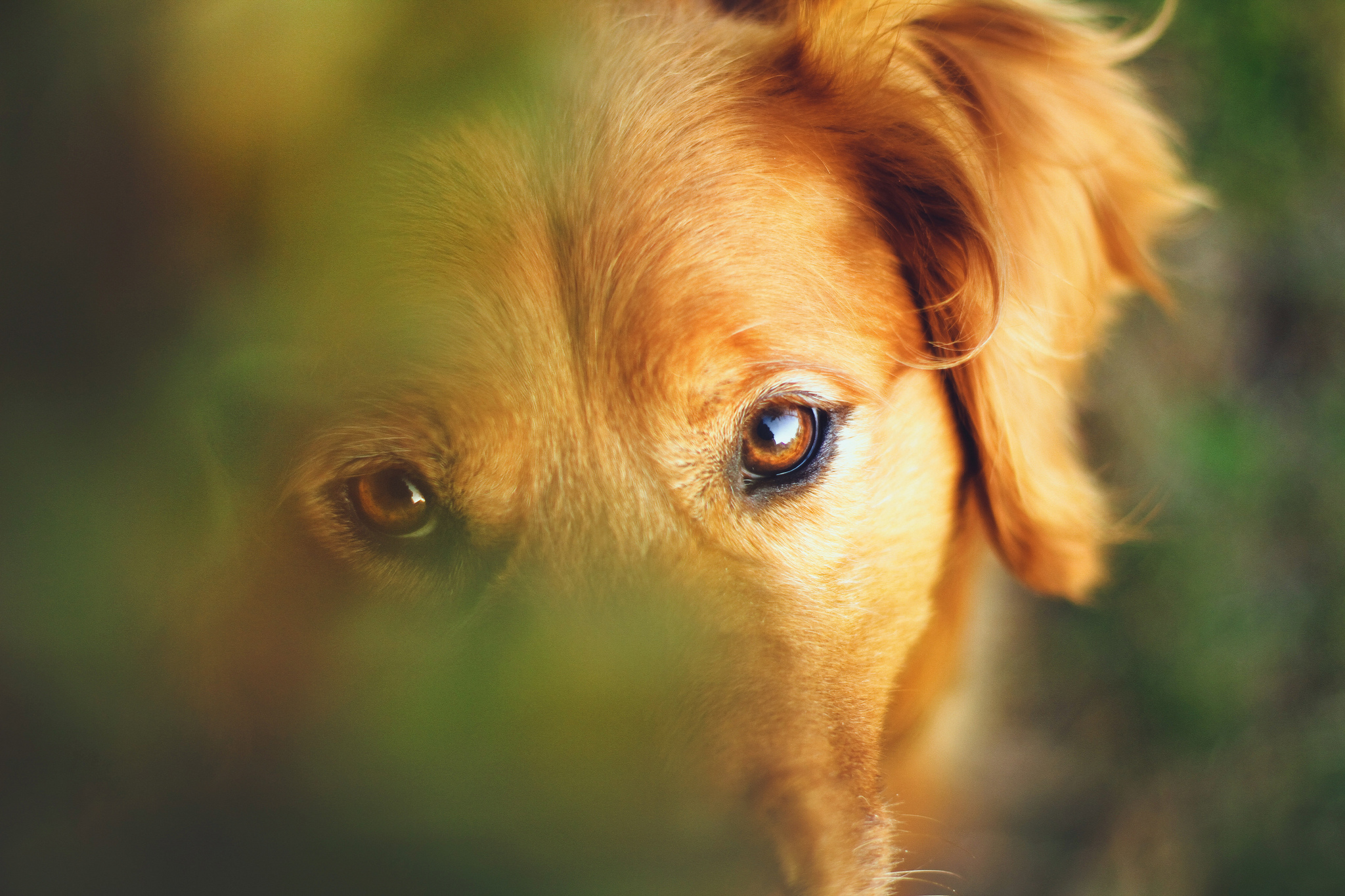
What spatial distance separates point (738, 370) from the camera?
1438 millimetres

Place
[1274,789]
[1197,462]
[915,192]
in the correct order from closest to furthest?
[915,192]
[1274,789]
[1197,462]

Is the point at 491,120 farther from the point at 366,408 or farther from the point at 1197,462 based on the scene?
the point at 1197,462

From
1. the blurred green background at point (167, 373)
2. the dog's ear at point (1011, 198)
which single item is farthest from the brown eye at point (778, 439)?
→ the blurred green background at point (167, 373)

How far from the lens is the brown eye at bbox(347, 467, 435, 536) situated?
1.44 meters

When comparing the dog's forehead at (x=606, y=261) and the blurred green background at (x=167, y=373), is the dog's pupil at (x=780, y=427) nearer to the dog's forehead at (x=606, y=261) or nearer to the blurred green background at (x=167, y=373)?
the dog's forehead at (x=606, y=261)

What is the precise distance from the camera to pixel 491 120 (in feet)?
4.52

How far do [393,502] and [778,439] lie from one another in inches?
25.2

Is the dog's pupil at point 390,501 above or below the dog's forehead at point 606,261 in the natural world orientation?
below

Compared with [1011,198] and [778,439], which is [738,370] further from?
[1011,198]

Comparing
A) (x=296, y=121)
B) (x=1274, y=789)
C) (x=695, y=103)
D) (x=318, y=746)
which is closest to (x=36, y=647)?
(x=318, y=746)

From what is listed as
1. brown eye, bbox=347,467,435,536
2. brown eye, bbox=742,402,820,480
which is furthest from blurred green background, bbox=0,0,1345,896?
brown eye, bbox=742,402,820,480

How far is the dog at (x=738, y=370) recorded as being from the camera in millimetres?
1383

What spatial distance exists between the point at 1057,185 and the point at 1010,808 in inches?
71.4

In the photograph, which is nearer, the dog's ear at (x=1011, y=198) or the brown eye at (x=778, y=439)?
the brown eye at (x=778, y=439)
